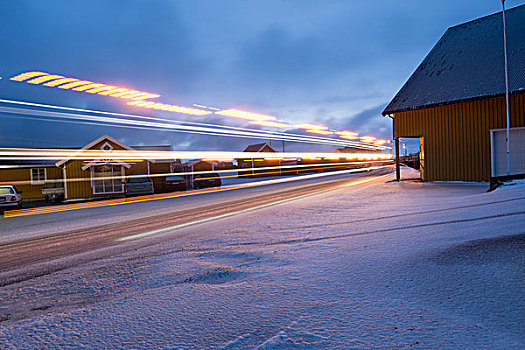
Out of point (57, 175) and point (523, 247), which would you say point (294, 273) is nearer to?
point (523, 247)

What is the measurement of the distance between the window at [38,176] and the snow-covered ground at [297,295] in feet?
86.2

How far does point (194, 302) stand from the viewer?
320 cm

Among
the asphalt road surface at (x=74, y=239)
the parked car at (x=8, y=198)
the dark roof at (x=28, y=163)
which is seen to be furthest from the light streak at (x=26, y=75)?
the dark roof at (x=28, y=163)

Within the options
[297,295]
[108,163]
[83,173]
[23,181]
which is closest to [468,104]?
[297,295]

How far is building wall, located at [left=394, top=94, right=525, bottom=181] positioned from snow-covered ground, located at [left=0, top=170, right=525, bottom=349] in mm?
10706

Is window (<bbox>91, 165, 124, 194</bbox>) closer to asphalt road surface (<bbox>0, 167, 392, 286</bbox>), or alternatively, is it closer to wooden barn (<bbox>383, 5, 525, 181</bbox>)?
asphalt road surface (<bbox>0, 167, 392, 286</bbox>)

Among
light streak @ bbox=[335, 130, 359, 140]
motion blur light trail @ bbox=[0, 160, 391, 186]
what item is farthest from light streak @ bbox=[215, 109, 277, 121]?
light streak @ bbox=[335, 130, 359, 140]

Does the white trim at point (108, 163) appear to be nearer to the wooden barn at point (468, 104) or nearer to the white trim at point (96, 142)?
the white trim at point (96, 142)

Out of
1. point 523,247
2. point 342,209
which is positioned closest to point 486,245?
point 523,247

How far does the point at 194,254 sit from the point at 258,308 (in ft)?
7.75

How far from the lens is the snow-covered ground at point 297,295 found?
243 centimetres

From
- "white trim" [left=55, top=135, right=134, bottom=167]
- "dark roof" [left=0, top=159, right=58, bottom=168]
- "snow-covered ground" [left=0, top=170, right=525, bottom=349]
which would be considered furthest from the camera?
"dark roof" [left=0, top=159, right=58, bottom=168]

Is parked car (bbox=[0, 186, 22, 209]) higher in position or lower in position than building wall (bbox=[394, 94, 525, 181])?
lower

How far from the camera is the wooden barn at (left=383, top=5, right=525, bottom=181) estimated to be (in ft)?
46.0
